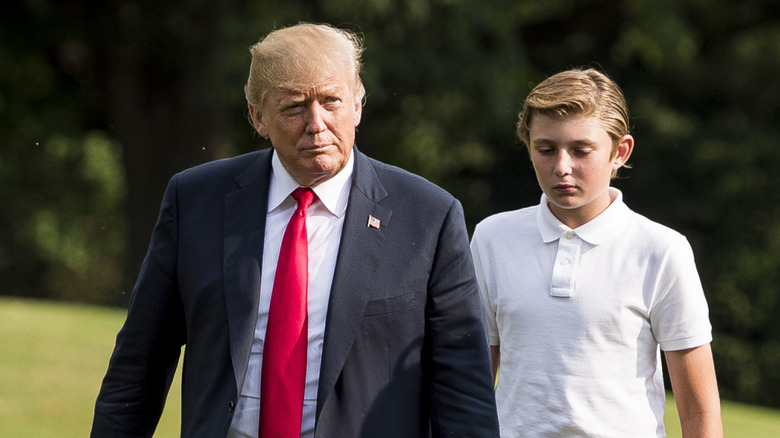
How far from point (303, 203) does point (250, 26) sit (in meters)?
12.6

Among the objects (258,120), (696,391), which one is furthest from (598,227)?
(258,120)

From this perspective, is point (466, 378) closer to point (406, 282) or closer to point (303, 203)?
point (406, 282)

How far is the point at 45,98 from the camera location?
18.7 metres

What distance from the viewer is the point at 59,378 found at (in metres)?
10.2

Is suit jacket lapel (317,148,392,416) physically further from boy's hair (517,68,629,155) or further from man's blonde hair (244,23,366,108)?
boy's hair (517,68,629,155)

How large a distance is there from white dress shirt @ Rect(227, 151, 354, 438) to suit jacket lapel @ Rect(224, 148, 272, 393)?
37 millimetres

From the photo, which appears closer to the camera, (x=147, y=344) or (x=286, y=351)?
(x=286, y=351)

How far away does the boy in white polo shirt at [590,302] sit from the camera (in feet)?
11.3

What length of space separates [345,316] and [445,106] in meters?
15.4

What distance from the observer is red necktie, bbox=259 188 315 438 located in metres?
2.96

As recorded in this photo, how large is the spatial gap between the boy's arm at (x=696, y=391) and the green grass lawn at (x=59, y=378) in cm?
584

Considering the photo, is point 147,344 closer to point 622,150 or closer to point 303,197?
point 303,197

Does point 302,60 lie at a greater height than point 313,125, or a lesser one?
greater

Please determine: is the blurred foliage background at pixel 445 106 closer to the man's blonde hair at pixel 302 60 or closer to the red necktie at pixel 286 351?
the man's blonde hair at pixel 302 60
